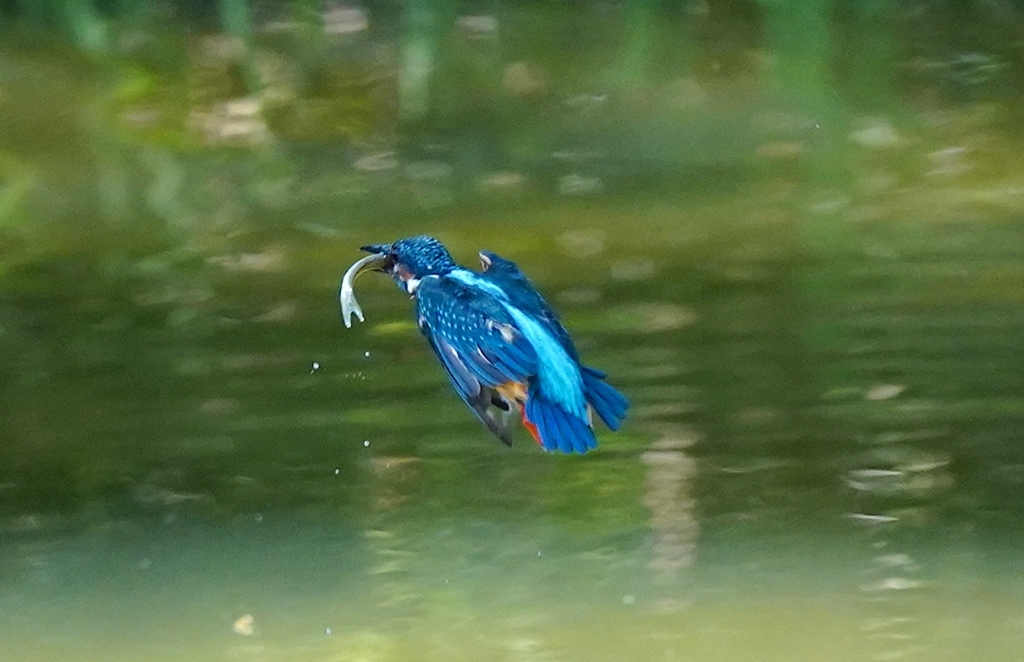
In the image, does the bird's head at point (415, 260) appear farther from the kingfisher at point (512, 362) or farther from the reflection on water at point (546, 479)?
the reflection on water at point (546, 479)

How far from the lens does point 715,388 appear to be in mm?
3463

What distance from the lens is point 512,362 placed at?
265 cm

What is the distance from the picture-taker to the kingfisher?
2.64 meters

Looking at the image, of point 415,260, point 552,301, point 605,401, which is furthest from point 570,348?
point 552,301

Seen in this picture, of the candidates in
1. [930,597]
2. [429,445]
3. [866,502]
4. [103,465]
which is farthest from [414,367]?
[930,597]

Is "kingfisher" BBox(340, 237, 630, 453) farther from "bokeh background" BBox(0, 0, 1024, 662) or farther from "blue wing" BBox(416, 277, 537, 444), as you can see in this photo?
"bokeh background" BBox(0, 0, 1024, 662)

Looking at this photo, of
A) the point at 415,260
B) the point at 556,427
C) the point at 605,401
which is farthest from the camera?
the point at 415,260

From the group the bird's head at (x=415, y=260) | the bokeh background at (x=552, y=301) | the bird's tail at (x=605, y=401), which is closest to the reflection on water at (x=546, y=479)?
the bokeh background at (x=552, y=301)

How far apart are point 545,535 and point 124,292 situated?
158 centimetres

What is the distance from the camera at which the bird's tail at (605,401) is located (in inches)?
107

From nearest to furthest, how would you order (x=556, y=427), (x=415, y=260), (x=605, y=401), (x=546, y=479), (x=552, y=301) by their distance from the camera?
(x=556, y=427), (x=605, y=401), (x=415, y=260), (x=546, y=479), (x=552, y=301)

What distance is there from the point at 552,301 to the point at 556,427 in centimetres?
138

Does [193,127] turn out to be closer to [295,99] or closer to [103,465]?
[295,99]

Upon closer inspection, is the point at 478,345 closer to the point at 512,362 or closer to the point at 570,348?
the point at 512,362
